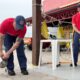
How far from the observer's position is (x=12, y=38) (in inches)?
305

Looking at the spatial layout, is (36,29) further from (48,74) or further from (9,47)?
(48,74)

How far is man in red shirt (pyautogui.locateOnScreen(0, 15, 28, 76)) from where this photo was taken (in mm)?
7031

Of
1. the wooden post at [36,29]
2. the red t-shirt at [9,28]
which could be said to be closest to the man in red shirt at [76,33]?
the wooden post at [36,29]

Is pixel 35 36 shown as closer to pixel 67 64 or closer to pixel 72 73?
pixel 67 64

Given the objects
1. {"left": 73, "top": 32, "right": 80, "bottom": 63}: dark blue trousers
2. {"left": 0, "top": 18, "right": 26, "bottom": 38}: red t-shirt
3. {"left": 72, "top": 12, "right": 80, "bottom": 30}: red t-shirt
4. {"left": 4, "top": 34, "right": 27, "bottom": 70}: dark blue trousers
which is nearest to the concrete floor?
{"left": 4, "top": 34, "right": 27, "bottom": 70}: dark blue trousers

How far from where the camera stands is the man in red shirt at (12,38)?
7.03 metres

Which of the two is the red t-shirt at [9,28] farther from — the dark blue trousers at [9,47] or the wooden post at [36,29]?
the wooden post at [36,29]

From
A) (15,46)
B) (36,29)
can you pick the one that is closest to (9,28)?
(15,46)

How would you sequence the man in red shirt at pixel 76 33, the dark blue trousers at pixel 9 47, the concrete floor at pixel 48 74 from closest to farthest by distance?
the concrete floor at pixel 48 74 → the dark blue trousers at pixel 9 47 → the man in red shirt at pixel 76 33

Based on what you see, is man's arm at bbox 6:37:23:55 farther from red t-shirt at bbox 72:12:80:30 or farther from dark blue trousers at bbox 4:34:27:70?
red t-shirt at bbox 72:12:80:30

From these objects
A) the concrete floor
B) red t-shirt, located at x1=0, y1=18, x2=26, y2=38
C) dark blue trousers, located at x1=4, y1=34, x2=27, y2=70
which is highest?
red t-shirt, located at x1=0, y1=18, x2=26, y2=38

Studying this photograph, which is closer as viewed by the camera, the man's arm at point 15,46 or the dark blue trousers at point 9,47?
the man's arm at point 15,46

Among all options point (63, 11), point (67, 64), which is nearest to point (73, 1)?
point (63, 11)

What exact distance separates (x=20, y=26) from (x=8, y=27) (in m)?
0.43
